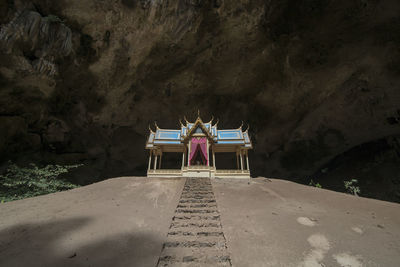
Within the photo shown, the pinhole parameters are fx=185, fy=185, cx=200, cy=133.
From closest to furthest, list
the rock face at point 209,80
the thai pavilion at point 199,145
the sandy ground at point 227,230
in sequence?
the sandy ground at point 227,230
the rock face at point 209,80
the thai pavilion at point 199,145

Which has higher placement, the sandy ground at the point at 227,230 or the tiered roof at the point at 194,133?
the tiered roof at the point at 194,133

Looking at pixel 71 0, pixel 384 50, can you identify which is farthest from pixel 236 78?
pixel 71 0

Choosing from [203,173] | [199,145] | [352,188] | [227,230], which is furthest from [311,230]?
[352,188]

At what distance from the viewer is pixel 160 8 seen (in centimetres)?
1316

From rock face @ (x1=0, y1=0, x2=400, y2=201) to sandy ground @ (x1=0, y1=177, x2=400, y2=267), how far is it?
33.2 feet

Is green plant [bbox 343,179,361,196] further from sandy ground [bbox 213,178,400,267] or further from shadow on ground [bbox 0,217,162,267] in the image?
shadow on ground [bbox 0,217,162,267]

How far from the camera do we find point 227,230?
4.62 metres

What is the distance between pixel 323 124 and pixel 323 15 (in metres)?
9.47

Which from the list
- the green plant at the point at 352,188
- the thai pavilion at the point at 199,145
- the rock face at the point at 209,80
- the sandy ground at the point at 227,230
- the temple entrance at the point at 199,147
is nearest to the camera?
the sandy ground at the point at 227,230

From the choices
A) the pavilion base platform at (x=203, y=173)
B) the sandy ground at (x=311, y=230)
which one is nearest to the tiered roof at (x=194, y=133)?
the pavilion base platform at (x=203, y=173)

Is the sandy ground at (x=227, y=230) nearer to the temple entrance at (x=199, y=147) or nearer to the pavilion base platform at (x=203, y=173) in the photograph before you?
the pavilion base platform at (x=203, y=173)

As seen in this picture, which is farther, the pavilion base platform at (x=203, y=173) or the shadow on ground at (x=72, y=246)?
the pavilion base platform at (x=203, y=173)

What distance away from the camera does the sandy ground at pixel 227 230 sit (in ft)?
11.2

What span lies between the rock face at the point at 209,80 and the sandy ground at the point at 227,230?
10.1m
